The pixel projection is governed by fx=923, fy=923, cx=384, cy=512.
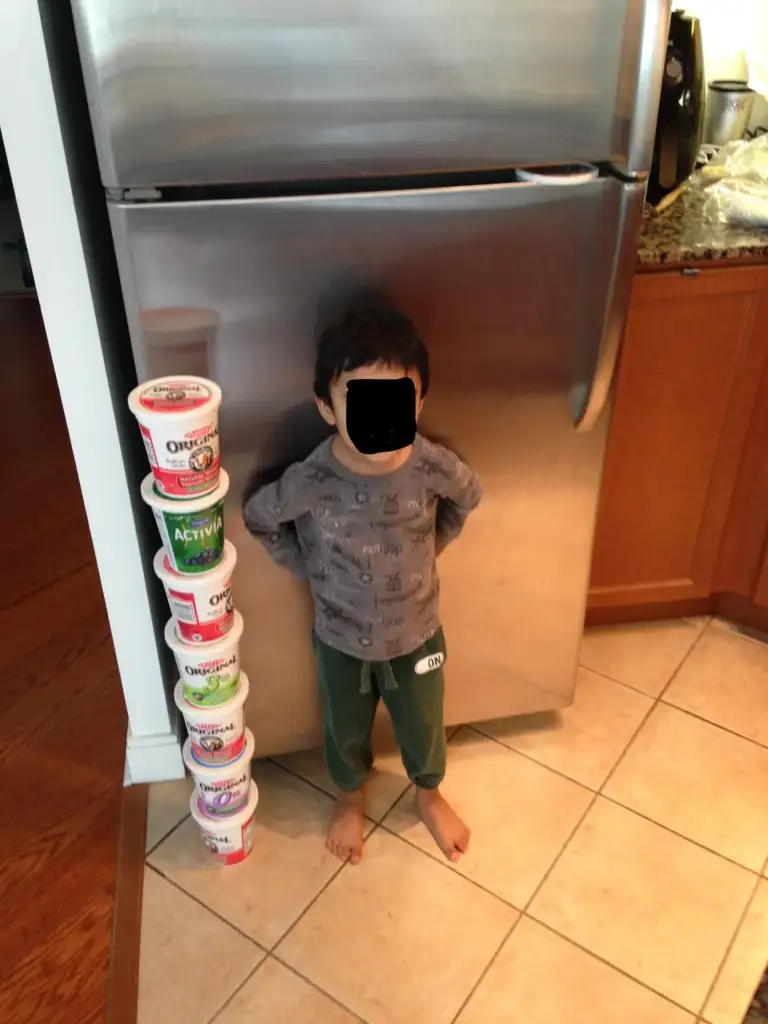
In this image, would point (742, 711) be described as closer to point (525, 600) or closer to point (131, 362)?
point (525, 600)

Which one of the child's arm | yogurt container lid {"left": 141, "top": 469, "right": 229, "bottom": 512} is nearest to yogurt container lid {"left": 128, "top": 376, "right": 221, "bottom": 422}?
yogurt container lid {"left": 141, "top": 469, "right": 229, "bottom": 512}

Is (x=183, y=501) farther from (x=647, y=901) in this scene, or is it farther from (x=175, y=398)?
(x=647, y=901)

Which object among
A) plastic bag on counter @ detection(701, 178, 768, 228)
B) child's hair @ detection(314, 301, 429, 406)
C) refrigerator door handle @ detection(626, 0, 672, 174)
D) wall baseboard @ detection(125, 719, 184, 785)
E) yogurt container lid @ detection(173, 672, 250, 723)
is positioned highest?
refrigerator door handle @ detection(626, 0, 672, 174)

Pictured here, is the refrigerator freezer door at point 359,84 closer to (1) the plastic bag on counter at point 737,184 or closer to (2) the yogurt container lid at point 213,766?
(1) the plastic bag on counter at point 737,184

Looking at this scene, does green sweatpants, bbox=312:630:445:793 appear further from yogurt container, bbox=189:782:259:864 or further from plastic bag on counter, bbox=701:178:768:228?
plastic bag on counter, bbox=701:178:768:228

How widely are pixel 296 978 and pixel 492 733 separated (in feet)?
1.88

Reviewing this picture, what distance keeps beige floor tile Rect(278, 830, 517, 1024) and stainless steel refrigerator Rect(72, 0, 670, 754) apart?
505 mm

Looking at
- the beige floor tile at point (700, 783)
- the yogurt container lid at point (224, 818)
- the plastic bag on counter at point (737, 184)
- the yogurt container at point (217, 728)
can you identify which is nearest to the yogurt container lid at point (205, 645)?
the yogurt container at point (217, 728)

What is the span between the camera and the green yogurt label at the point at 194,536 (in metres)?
1.15

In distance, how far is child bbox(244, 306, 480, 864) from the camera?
112 cm

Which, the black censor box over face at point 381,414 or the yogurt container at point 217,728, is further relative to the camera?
the yogurt container at point 217,728

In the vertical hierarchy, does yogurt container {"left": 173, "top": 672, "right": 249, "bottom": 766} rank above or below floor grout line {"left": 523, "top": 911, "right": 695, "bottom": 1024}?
above

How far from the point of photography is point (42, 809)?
5.25 feet

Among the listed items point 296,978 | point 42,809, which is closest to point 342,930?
point 296,978
